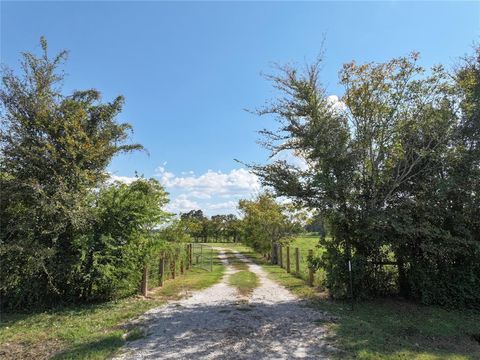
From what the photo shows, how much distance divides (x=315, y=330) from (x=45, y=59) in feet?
34.5

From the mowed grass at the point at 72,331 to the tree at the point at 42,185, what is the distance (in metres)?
0.97

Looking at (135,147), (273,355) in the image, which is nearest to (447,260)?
(273,355)

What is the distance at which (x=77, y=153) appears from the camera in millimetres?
10969

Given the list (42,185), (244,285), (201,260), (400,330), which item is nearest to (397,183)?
(400,330)

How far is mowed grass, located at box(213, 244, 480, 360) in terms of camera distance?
6.81 meters

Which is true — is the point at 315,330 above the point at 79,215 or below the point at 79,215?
below

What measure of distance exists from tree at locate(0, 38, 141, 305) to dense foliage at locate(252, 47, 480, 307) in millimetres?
5581

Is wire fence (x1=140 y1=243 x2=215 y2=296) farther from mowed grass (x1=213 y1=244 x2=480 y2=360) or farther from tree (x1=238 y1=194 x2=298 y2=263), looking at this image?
tree (x1=238 y1=194 x2=298 y2=263)

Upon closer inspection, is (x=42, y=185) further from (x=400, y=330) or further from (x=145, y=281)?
(x=400, y=330)

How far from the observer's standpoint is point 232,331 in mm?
7832

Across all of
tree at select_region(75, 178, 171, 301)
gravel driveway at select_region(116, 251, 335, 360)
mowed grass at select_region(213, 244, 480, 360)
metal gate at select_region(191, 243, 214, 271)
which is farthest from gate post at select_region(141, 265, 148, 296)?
metal gate at select_region(191, 243, 214, 271)

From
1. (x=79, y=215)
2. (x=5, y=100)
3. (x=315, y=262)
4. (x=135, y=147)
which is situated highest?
(x=5, y=100)

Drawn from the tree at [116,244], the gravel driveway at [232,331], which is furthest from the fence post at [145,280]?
the gravel driveway at [232,331]

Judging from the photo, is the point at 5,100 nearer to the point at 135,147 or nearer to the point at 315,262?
the point at 135,147
